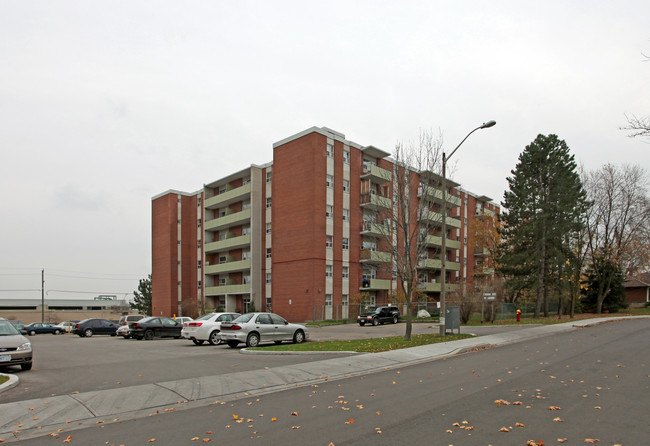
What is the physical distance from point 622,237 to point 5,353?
177ft

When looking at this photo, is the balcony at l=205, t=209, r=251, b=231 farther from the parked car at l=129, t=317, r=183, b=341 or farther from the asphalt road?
the asphalt road

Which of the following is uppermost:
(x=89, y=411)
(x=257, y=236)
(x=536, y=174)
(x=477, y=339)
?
(x=536, y=174)

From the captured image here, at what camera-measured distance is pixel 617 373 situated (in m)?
11.0

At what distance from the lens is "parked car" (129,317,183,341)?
28.2 metres

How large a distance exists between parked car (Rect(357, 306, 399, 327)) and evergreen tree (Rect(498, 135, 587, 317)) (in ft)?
36.1

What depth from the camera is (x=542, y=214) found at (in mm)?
40250

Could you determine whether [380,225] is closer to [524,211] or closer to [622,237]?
[524,211]

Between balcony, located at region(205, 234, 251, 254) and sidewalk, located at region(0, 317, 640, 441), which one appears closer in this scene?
sidewalk, located at region(0, 317, 640, 441)

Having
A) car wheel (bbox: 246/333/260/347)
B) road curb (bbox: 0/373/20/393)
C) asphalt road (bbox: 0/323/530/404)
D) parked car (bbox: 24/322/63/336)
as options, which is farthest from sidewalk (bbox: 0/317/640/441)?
parked car (bbox: 24/322/63/336)

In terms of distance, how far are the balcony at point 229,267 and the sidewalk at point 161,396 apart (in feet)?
123

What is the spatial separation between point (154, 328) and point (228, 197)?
91.3 ft

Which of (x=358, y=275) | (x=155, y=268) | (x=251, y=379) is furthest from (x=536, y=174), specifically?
(x=155, y=268)

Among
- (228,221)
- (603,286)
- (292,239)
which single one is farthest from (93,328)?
(603,286)

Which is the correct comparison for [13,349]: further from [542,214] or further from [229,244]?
[229,244]
